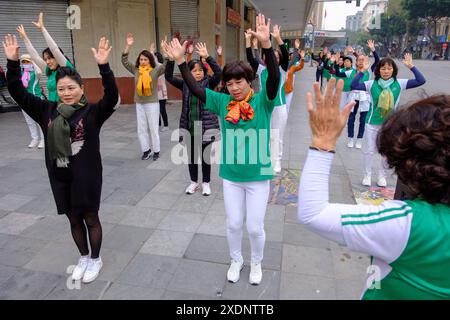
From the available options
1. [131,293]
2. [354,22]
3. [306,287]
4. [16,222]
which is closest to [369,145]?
[306,287]

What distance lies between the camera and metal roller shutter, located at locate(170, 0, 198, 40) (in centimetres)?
1246

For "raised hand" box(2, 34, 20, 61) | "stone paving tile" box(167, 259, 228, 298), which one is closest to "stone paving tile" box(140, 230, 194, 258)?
"stone paving tile" box(167, 259, 228, 298)

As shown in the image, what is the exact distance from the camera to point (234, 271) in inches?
119

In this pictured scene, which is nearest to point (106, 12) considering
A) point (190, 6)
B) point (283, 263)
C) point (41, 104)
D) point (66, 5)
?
point (66, 5)

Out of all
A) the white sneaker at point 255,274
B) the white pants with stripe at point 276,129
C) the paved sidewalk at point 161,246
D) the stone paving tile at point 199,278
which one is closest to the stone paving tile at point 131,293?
the paved sidewalk at point 161,246

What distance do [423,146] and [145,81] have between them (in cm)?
515

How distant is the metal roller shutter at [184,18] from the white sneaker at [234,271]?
1092 centimetres

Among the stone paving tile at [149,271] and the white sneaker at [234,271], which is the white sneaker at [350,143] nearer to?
the white sneaker at [234,271]

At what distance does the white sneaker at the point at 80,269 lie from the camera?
301 cm

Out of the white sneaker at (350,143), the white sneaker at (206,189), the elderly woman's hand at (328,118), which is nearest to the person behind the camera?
the elderly woman's hand at (328,118)

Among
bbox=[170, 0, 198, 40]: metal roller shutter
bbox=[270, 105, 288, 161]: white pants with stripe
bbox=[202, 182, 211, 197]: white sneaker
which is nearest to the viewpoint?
bbox=[202, 182, 211, 197]: white sneaker

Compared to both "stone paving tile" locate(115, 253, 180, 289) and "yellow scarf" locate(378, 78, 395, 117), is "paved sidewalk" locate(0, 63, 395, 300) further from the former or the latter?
"yellow scarf" locate(378, 78, 395, 117)

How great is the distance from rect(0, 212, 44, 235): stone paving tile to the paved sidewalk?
0.01 meters
